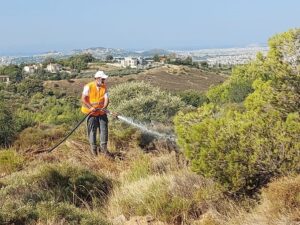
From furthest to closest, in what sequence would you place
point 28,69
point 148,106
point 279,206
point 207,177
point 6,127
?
point 28,69, point 148,106, point 6,127, point 207,177, point 279,206

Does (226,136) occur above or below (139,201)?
above

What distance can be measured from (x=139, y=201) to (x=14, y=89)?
58.1 meters

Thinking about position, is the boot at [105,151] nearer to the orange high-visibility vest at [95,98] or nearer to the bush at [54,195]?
the orange high-visibility vest at [95,98]

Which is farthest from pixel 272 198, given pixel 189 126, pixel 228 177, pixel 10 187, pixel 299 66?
pixel 10 187

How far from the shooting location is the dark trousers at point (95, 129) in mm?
9995

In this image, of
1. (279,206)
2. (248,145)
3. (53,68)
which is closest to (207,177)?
(248,145)

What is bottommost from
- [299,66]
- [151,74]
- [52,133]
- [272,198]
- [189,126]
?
[151,74]

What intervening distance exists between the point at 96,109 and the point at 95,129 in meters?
0.37

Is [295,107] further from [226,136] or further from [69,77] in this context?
[69,77]

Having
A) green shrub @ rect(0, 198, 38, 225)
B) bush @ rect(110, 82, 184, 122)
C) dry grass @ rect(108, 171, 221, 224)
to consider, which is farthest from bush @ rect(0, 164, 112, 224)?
bush @ rect(110, 82, 184, 122)

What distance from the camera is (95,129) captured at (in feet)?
33.4

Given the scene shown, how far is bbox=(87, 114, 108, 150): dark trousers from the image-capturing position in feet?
32.8

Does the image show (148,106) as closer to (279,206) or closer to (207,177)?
(207,177)

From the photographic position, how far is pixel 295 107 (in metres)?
6.17
